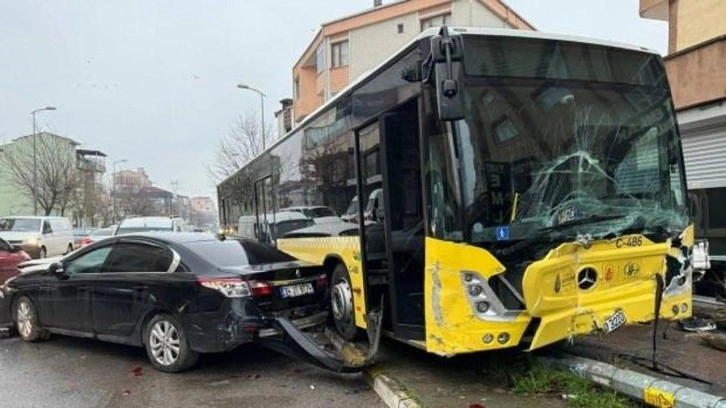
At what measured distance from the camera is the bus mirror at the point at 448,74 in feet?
15.8

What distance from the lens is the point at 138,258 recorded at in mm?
7625

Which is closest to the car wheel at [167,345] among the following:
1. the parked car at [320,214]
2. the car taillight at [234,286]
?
the car taillight at [234,286]

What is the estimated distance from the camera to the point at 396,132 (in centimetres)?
→ 610

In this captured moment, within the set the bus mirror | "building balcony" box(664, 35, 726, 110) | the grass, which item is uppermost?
"building balcony" box(664, 35, 726, 110)

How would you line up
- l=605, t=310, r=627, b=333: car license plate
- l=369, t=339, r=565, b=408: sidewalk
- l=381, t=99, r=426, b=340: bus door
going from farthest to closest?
l=381, t=99, r=426, b=340: bus door < l=605, t=310, r=627, b=333: car license plate < l=369, t=339, r=565, b=408: sidewalk

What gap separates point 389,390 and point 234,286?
6.58 ft

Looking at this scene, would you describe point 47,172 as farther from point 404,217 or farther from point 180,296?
point 404,217

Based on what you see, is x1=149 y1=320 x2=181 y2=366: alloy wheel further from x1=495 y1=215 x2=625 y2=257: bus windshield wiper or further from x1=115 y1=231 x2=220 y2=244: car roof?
x1=495 y1=215 x2=625 y2=257: bus windshield wiper

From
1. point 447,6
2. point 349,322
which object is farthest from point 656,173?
point 447,6

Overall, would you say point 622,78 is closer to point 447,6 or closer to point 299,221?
point 299,221

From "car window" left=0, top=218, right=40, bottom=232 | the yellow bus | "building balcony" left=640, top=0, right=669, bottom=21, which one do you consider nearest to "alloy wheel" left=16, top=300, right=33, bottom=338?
the yellow bus

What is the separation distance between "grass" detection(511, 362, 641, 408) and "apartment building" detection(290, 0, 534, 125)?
27.4 meters

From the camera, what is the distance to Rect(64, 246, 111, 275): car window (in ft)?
26.3

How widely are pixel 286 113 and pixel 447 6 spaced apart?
22.4 meters
